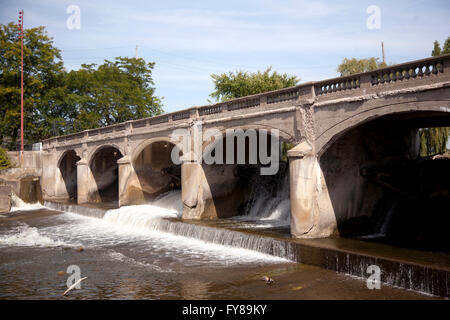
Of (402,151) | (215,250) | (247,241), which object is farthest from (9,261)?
(402,151)

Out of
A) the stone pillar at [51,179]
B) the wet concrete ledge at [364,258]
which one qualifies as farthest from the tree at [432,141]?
the stone pillar at [51,179]

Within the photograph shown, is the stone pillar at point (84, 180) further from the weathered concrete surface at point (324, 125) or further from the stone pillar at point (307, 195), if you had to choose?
the stone pillar at point (307, 195)

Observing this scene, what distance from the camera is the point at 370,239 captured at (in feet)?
45.6

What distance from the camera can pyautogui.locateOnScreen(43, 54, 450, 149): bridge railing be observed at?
10.8 meters

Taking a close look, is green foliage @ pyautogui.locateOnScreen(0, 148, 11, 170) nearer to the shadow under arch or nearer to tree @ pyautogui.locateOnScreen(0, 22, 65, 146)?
tree @ pyautogui.locateOnScreen(0, 22, 65, 146)

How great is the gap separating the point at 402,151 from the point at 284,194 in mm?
6084

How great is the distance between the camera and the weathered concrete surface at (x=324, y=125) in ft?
36.8

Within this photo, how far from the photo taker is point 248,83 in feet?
113

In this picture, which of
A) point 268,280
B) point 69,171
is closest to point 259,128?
point 268,280

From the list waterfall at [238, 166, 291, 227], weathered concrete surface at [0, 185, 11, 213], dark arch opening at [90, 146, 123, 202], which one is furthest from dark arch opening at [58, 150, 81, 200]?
waterfall at [238, 166, 291, 227]

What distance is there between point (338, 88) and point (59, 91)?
35150 millimetres

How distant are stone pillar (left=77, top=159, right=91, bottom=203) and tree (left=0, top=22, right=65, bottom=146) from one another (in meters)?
12.4

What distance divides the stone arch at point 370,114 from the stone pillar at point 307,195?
0.52m

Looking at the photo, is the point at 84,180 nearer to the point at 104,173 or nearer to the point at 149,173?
the point at 104,173
